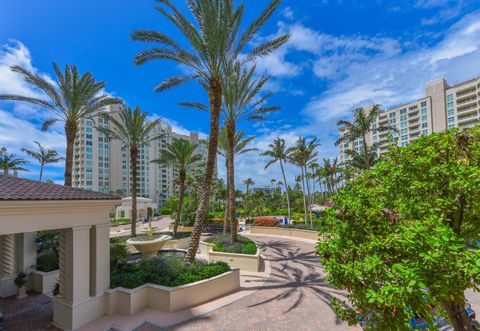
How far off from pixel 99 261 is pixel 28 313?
3.27 m

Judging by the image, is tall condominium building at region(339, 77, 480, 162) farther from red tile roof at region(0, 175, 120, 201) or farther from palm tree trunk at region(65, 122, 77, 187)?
red tile roof at region(0, 175, 120, 201)

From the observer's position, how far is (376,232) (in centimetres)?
405

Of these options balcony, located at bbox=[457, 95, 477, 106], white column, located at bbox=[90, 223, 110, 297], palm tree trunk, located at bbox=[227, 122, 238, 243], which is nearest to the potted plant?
white column, located at bbox=[90, 223, 110, 297]

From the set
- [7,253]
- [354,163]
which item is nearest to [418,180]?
[7,253]

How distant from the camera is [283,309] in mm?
8883

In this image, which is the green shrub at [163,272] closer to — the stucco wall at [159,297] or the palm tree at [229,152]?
the stucco wall at [159,297]

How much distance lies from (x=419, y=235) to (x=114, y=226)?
4012 cm

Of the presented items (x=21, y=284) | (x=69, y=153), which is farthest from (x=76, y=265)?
(x=69, y=153)

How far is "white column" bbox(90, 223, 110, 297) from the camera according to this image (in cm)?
835

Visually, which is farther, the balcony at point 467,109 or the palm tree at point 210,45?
the balcony at point 467,109

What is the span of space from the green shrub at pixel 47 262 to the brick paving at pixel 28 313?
47.3 inches

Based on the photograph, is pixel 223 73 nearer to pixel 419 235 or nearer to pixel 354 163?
pixel 419 235

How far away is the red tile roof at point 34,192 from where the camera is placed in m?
6.76

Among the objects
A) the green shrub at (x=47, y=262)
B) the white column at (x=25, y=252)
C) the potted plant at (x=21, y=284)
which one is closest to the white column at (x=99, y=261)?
the potted plant at (x=21, y=284)
